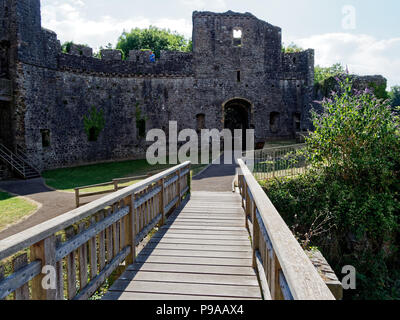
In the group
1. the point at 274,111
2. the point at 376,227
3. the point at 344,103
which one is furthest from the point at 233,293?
the point at 274,111

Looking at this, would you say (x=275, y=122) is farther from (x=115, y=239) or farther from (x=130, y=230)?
(x=115, y=239)

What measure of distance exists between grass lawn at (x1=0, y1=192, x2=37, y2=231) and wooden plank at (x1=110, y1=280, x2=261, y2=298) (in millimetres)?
5833

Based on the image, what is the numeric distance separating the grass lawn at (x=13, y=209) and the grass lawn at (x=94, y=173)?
2090 mm

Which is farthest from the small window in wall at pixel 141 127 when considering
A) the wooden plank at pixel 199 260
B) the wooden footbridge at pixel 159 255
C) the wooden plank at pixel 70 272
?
the wooden plank at pixel 70 272

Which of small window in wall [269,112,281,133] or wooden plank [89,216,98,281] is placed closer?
wooden plank [89,216,98,281]

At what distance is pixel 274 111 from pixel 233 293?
2086cm

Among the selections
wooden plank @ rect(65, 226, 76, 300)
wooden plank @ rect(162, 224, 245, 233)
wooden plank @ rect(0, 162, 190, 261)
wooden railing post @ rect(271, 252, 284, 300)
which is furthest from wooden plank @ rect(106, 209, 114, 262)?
wooden plank @ rect(162, 224, 245, 233)

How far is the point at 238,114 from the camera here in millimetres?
26531

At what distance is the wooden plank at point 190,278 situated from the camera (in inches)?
128

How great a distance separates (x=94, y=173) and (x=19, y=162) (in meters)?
3.78

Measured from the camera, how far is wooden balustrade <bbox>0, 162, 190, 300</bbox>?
6.19 feet

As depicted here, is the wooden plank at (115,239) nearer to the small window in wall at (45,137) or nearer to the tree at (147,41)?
the small window in wall at (45,137)

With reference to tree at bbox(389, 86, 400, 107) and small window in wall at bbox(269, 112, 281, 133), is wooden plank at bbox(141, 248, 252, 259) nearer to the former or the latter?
small window in wall at bbox(269, 112, 281, 133)
